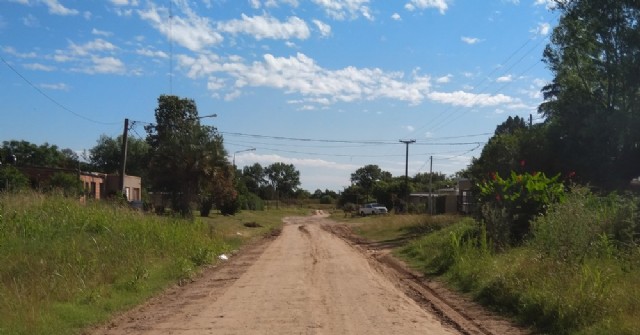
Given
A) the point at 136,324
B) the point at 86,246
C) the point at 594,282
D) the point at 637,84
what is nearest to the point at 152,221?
the point at 86,246

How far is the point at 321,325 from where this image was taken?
1034cm

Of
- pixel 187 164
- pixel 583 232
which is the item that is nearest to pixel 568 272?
pixel 583 232

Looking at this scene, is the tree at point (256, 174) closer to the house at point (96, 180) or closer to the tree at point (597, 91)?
the house at point (96, 180)

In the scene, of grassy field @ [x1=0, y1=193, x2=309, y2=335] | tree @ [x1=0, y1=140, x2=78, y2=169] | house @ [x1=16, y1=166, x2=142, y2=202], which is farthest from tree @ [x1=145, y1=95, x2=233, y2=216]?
tree @ [x1=0, y1=140, x2=78, y2=169]

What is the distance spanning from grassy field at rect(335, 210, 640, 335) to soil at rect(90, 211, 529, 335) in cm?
55

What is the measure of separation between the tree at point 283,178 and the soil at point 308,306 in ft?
437

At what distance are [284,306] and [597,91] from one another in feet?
105

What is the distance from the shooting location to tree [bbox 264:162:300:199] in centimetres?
15325

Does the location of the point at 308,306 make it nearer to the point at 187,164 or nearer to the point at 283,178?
the point at 187,164

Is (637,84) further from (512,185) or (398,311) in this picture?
(398,311)

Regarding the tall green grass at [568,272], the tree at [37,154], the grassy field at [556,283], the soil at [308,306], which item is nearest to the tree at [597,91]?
the tall green grass at [568,272]

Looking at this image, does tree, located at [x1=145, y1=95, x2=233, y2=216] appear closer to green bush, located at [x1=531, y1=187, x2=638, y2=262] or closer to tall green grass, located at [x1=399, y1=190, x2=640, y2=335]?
tall green grass, located at [x1=399, y1=190, x2=640, y2=335]

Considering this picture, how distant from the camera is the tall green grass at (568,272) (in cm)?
1002

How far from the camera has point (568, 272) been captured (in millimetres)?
12195
